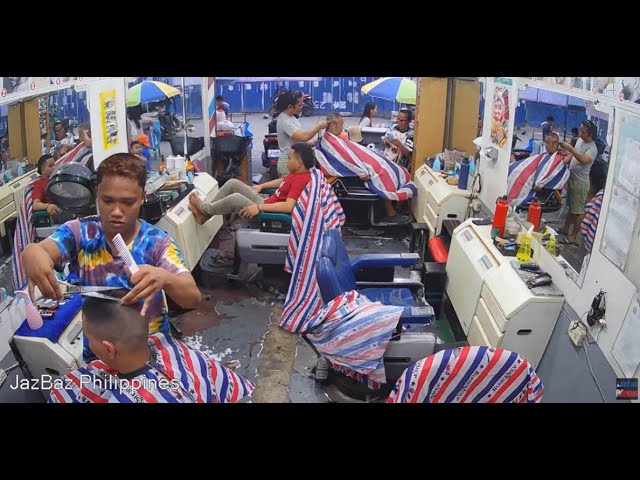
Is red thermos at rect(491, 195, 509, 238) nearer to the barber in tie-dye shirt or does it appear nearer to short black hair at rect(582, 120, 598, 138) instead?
short black hair at rect(582, 120, 598, 138)

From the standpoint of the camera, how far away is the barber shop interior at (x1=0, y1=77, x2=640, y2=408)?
1.84 m

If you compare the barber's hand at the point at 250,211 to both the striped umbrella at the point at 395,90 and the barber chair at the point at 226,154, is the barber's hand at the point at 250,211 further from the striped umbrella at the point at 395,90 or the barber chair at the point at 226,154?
the striped umbrella at the point at 395,90

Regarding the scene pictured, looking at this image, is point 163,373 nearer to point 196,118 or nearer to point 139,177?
point 139,177

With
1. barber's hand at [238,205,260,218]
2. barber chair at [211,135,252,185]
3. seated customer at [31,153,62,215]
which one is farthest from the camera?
barber chair at [211,135,252,185]

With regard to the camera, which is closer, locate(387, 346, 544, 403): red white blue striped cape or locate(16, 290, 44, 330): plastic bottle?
locate(387, 346, 544, 403): red white blue striped cape

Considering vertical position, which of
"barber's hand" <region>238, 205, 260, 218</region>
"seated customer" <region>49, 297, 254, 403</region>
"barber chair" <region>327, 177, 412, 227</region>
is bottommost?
"barber chair" <region>327, 177, 412, 227</region>

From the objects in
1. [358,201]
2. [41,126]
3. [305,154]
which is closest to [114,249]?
[41,126]

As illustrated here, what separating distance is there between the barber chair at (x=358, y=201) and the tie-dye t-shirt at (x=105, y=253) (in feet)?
12.3

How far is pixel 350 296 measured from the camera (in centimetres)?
265

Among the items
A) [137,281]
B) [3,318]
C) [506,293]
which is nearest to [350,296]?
[506,293]

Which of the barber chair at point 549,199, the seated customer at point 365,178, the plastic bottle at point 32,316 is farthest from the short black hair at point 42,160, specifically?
the seated customer at point 365,178

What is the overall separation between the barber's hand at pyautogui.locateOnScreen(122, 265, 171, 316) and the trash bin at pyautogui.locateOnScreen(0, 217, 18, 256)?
1123 mm

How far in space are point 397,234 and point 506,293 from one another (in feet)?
9.74

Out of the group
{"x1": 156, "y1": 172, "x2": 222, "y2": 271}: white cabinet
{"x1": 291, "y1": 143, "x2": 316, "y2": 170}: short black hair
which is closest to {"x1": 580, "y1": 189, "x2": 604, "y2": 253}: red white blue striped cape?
{"x1": 291, "y1": 143, "x2": 316, "y2": 170}: short black hair
